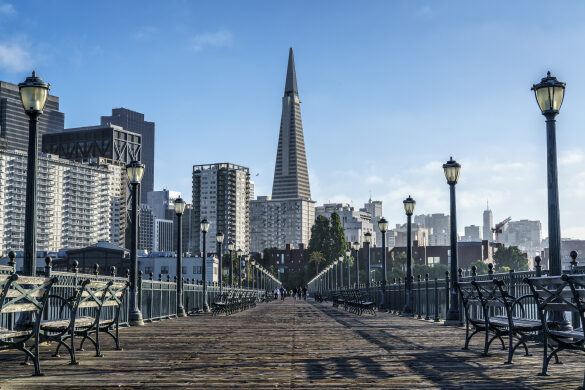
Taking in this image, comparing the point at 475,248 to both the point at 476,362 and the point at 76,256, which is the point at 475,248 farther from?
the point at 476,362

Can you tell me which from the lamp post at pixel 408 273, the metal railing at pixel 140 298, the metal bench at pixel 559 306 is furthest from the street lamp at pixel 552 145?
the lamp post at pixel 408 273

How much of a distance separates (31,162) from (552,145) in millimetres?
9515

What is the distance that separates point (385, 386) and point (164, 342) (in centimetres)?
693

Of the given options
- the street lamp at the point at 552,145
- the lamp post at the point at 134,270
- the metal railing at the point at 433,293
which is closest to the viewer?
the street lamp at the point at 552,145

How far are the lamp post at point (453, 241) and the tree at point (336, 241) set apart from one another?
10601cm

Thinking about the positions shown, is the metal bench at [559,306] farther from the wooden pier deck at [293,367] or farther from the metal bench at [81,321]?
the metal bench at [81,321]

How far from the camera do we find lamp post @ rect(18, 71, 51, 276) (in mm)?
11672

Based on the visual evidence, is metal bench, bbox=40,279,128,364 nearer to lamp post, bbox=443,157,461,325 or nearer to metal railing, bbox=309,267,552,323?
metal railing, bbox=309,267,552,323

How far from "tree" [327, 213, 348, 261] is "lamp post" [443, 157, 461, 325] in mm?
106006

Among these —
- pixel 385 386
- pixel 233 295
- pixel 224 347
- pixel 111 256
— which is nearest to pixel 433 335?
pixel 224 347

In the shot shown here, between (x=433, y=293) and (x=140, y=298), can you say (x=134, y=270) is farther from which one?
(x=433, y=293)

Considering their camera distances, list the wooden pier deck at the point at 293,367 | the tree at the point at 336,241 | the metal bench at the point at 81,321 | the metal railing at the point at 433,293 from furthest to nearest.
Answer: the tree at the point at 336,241, the metal railing at the point at 433,293, the metal bench at the point at 81,321, the wooden pier deck at the point at 293,367

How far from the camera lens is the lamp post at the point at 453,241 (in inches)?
752

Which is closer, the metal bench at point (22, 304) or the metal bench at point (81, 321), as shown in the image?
the metal bench at point (22, 304)
